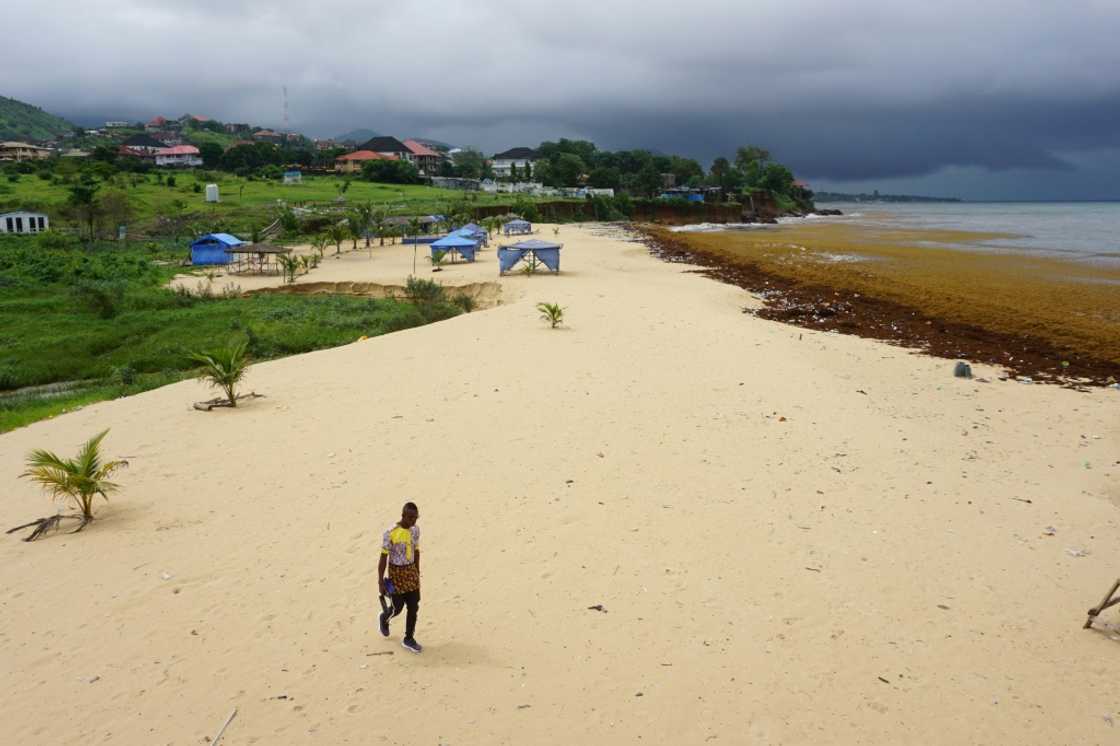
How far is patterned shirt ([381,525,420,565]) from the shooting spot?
17.9 feet

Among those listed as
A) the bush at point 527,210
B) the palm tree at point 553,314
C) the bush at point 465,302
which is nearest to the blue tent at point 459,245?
the bush at point 465,302

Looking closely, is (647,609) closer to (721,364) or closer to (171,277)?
(721,364)

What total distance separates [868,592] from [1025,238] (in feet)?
206

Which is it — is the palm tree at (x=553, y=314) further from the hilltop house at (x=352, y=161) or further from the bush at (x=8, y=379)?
the hilltop house at (x=352, y=161)

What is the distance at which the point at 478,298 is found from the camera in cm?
2681

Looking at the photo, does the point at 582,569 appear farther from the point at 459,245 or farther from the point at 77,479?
the point at 459,245

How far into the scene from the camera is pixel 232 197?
62.9 metres

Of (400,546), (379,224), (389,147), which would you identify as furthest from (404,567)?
(389,147)

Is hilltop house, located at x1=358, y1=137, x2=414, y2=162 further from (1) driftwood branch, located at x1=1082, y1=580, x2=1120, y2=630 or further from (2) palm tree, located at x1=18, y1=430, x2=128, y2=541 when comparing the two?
(1) driftwood branch, located at x1=1082, y1=580, x2=1120, y2=630

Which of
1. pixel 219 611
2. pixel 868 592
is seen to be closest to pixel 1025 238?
pixel 868 592

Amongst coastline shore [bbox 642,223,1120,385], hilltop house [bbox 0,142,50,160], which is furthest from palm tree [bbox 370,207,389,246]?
hilltop house [bbox 0,142,50,160]

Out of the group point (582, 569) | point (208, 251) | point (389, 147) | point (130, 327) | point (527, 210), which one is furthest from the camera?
point (389, 147)

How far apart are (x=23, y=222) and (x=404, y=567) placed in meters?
52.1

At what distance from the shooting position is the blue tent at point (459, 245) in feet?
116
